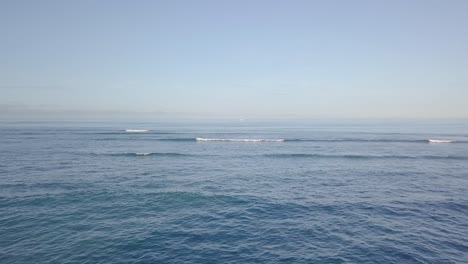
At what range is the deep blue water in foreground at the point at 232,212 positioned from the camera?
66.3 feet

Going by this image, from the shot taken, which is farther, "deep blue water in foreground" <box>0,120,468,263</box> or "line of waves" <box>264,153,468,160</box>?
"line of waves" <box>264,153,468,160</box>

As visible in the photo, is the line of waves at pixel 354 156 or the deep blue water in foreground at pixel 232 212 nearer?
the deep blue water in foreground at pixel 232 212

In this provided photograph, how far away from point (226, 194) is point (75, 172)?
25.6 meters

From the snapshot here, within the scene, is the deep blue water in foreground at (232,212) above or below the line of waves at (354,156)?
below

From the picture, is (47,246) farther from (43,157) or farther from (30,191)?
(43,157)

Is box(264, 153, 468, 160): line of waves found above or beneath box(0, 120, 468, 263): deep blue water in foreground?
above

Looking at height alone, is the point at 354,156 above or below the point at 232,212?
above

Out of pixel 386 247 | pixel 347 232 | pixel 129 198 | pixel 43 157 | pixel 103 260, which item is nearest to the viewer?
pixel 103 260

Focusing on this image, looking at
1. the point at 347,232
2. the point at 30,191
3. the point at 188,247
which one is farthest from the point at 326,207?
the point at 30,191

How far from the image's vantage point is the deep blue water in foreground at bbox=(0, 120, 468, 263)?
20219 millimetres

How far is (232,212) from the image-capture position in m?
28.5

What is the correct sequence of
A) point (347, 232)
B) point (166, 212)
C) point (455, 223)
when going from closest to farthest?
point (347, 232) < point (455, 223) < point (166, 212)

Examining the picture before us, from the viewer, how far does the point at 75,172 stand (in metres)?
44.2

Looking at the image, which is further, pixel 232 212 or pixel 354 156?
pixel 354 156
